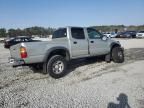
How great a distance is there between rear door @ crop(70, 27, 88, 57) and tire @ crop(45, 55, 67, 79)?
0.70 m

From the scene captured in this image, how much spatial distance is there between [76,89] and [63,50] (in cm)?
207

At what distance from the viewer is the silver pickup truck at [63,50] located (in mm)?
5987

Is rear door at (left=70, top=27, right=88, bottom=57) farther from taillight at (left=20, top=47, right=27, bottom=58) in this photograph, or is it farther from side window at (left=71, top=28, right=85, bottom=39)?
taillight at (left=20, top=47, right=27, bottom=58)

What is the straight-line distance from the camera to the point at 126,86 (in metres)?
5.46

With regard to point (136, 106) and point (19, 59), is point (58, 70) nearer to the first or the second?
point (19, 59)

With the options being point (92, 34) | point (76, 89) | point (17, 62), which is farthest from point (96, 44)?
point (17, 62)

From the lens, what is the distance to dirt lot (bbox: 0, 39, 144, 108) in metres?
4.39

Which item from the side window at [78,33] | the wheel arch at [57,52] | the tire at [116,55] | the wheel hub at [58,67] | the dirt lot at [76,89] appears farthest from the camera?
the tire at [116,55]

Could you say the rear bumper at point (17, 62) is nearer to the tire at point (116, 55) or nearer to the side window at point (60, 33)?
the side window at point (60, 33)

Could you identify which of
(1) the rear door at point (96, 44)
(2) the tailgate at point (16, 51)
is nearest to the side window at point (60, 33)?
(1) the rear door at point (96, 44)

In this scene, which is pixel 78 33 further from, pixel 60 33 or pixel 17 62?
pixel 17 62

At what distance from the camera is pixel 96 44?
8.16 metres

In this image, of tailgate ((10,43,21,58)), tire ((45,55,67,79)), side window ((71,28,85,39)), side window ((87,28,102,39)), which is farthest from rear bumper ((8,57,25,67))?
side window ((87,28,102,39))

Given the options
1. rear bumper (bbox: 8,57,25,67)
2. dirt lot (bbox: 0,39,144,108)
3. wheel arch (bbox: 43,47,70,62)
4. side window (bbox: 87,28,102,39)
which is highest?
side window (bbox: 87,28,102,39)
